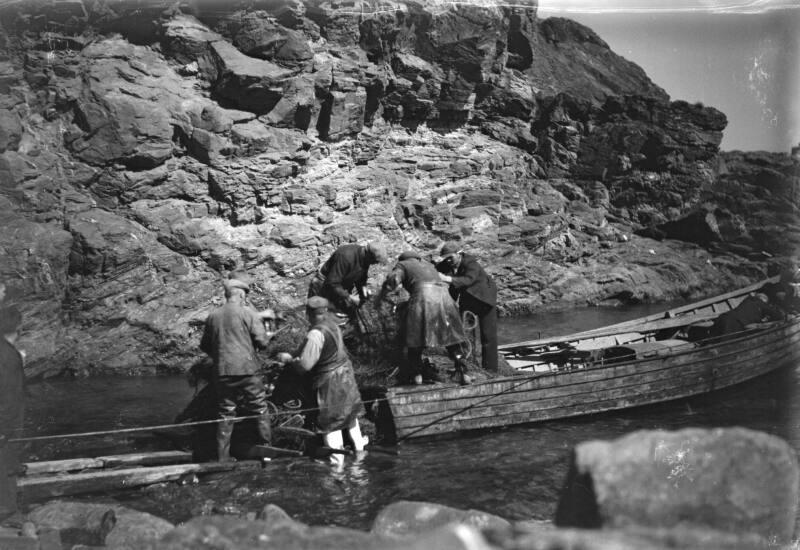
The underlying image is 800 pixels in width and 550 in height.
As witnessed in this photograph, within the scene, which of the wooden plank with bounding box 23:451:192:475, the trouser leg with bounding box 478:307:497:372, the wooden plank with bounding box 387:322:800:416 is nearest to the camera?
the wooden plank with bounding box 23:451:192:475

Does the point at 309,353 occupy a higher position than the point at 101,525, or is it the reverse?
the point at 309,353

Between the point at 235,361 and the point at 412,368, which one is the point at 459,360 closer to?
the point at 412,368

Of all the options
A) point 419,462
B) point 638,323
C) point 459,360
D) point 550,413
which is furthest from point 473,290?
point 638,323

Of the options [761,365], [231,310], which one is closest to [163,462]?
[231,310]

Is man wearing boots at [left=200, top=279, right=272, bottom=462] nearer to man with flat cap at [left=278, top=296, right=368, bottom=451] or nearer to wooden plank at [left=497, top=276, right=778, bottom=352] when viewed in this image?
man with flat cap at [left=278, top=296, right=368, bottom=451]

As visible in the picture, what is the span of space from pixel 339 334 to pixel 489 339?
134 inches

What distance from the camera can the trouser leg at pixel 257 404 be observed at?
9.62 meters

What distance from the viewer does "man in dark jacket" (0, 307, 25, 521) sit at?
684 centimetres

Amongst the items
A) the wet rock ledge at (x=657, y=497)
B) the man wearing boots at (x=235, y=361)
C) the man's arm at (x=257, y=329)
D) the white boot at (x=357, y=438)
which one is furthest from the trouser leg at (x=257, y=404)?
the wet rock ledge at (x=657, y=497)

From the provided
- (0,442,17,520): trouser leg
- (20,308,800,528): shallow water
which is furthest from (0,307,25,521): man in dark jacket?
(20,308,800,528): shallow water

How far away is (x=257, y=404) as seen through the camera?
9.74m

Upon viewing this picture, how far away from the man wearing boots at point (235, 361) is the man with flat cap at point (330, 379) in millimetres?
477

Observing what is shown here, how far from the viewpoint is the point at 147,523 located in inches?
264

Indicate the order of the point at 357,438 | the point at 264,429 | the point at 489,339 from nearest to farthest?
the point at 264,429 → the point at 357,438 → the point at 489,339
